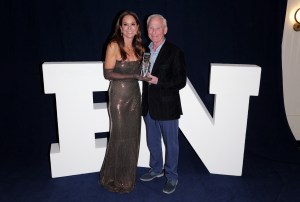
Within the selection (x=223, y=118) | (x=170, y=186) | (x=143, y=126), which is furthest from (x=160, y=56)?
(x=170, y=186)

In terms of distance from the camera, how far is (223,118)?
2.88 m

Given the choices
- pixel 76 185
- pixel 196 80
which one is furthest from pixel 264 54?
pixel 76 185

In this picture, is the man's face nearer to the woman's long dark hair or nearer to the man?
the man

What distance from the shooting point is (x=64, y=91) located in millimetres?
2723

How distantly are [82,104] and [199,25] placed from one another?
1.62m

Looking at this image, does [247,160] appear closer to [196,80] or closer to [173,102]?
[196,80]

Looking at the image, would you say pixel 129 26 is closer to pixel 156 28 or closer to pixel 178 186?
pixel 156 28

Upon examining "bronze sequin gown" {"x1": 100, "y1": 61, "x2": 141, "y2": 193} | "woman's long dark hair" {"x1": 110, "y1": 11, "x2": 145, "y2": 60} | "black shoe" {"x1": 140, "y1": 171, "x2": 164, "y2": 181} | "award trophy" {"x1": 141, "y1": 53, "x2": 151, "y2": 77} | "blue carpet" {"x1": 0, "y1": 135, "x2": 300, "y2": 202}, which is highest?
"woman's long dark hair" {"x1": 110, "y1": 11, "x2": 145, "y2": 60}

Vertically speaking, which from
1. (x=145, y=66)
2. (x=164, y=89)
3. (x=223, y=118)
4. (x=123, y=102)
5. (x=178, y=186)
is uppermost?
(x=145, y=66)

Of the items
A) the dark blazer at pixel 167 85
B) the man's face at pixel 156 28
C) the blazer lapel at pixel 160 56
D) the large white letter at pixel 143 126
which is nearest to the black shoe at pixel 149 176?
the large white letter at pixel 143 126

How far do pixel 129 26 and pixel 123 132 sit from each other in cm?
93

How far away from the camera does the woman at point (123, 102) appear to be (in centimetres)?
227

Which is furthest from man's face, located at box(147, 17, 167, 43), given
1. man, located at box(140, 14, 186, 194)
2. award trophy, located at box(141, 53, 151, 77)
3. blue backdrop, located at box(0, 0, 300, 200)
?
blue backdrop, located at box(0, 0, 300, 200)

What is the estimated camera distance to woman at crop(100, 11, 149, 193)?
227 centimetres
